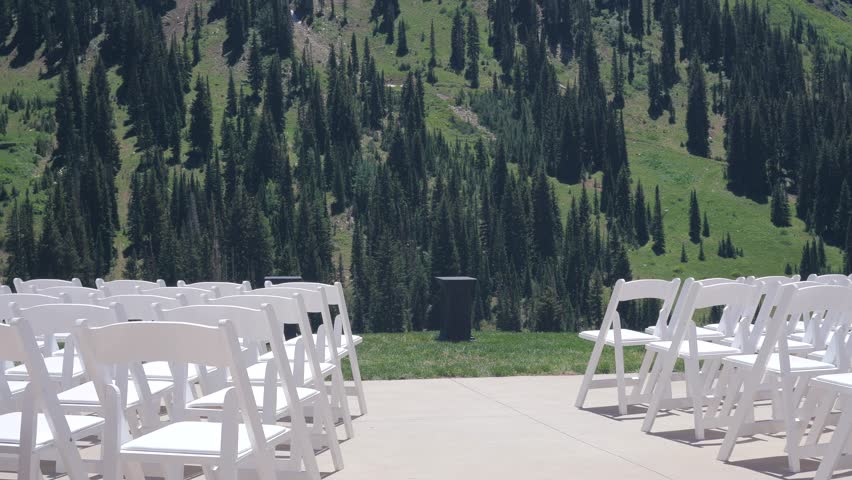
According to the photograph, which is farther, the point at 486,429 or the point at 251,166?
the point at 251,166

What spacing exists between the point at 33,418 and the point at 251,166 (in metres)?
132

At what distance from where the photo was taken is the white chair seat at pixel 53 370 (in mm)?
7062

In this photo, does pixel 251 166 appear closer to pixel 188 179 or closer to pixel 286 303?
pixel 188 179

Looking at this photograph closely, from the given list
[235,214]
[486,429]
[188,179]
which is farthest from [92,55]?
[486,429]

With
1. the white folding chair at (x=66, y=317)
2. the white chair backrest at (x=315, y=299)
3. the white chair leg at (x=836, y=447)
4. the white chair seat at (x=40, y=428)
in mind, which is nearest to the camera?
the white chair seat at (x=40, y=428)

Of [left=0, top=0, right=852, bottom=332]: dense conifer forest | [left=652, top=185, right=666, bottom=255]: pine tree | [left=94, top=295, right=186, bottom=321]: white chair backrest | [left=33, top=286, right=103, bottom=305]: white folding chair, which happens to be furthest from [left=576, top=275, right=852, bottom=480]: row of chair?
[left=652, top=185, right=666, bottom=255]: pine tree

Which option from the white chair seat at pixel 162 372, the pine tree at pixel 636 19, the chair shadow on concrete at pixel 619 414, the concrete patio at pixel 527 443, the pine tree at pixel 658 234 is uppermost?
the pine tree at pixel 636 19

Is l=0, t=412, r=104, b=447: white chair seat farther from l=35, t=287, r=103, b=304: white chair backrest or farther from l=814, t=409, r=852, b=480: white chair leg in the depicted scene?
l=814, t=409, r=852, b=480: white chair leg

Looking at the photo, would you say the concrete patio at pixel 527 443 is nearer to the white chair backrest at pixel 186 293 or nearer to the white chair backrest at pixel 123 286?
the white chair backrest at pixel 186 293

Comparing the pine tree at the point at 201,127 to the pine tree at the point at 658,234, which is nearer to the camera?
the pine tree at the point at 658,234

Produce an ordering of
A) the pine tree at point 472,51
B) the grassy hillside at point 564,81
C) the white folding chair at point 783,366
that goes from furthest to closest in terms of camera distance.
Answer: the pine tree at point 472,51 → the grassy hillside at point 564,81 → the white folding chair at point 783,366

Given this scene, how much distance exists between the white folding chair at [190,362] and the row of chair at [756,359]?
3.26 m

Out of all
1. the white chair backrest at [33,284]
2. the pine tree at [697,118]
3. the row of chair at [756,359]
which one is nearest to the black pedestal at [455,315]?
the row of chair at [756,359]

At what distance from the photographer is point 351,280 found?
11625cm
